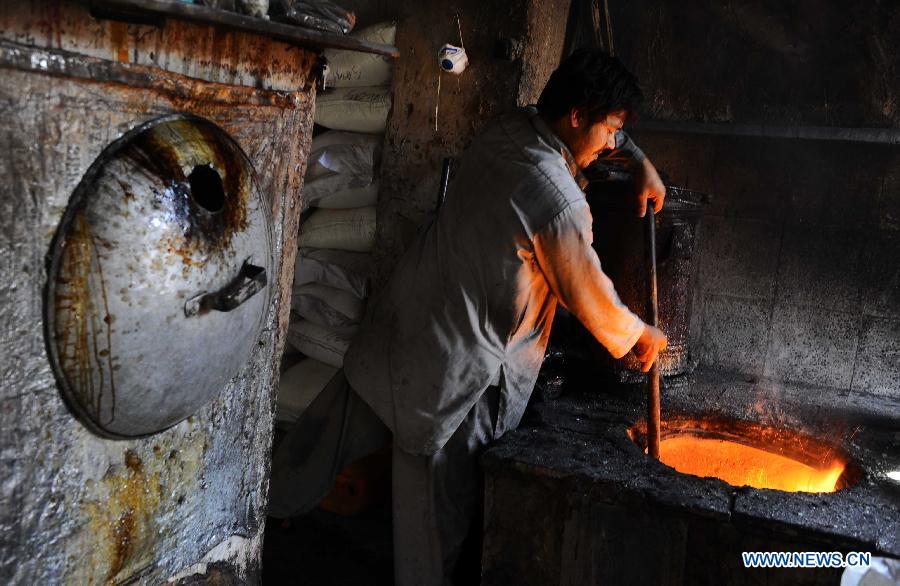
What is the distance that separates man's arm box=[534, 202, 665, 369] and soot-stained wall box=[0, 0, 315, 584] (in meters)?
0.98

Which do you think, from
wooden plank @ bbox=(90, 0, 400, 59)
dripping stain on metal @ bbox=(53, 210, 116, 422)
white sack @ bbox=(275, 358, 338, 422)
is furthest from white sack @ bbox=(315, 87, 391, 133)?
dripping stain on metal @ bbox=(53, 210, 116, 422)

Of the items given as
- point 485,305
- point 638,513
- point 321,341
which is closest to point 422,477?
point 485,305

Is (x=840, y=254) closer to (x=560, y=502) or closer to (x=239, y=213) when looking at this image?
(x=560, y=502)

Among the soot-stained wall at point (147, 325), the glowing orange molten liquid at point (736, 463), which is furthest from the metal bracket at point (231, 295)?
the glowing orange molten liquid at point (736, 463)

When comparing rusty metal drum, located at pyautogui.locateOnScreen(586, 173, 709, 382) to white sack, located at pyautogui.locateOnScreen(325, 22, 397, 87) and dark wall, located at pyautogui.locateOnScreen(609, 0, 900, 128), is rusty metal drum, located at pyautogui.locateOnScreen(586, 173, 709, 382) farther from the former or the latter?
white sack, located at pyautogui.locateOnScreen(325, 22, 397, 87)

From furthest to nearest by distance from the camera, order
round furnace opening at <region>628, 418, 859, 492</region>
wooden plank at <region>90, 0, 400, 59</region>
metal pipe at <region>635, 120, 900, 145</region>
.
Answer: metal pipe at <region>635, 120, 900, 145</region> < round furnace opening at <region>628, 418, 859, 492</region> < wooden plank at <region>90, 0, 400, 59</region>

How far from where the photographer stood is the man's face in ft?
10.00

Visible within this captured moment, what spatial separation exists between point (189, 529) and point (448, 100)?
2534 mm

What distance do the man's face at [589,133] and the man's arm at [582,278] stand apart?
38 cm

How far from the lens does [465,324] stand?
2.99 meters

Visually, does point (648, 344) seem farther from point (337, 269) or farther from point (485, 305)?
point (337, 269)

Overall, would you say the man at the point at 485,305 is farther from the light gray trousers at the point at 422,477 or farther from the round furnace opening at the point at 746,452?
the round furnace opening at the point at 746,452

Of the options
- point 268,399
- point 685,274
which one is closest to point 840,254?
point 685,274

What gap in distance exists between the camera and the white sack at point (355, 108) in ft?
13.2
